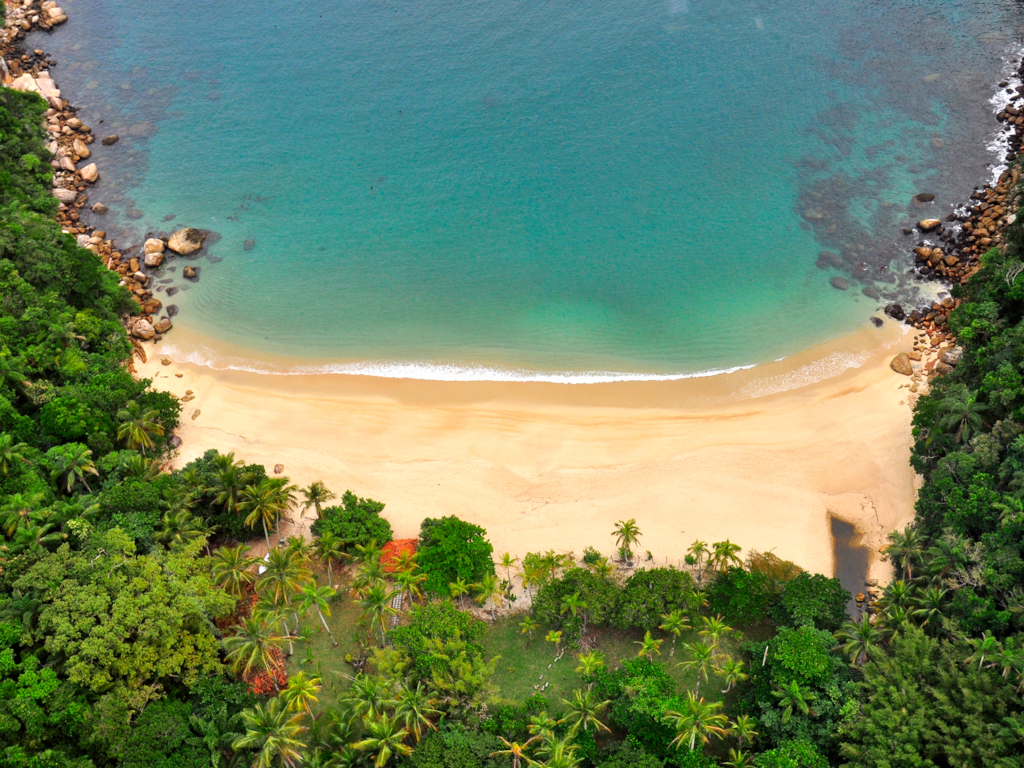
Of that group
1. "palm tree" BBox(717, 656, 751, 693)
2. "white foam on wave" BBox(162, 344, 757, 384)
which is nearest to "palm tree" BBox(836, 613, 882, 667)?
"palm tree" BBox(717, 656, 751, 693)

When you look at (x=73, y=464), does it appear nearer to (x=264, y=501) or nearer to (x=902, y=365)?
(x=264, y=501)

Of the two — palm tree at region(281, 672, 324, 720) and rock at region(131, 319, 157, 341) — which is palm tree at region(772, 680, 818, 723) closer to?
palm tree at region(281, 672, 324, 720)

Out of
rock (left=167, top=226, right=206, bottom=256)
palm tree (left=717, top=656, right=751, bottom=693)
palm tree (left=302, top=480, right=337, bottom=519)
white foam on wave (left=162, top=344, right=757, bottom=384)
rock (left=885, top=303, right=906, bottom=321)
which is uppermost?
rock (left=167, top=226, right=206, bottom=256)

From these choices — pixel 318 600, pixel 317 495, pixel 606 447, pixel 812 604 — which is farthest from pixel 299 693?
pixel 812 604

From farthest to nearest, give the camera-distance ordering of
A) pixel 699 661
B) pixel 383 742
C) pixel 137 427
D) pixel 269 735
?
1. pixel 137 427
2. pixel 699 661
3. pixel 383 742
4. pixel 269 735

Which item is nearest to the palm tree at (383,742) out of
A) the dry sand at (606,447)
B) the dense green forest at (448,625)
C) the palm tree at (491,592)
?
the dense green forest at (448,625)

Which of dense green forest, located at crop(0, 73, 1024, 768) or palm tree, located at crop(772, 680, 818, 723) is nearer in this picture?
dense green forest, located at crop(0, 73, 1024, 768)

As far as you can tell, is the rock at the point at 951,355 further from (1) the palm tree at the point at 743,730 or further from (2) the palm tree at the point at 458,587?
(2) the palm tree at the point at 458,587
